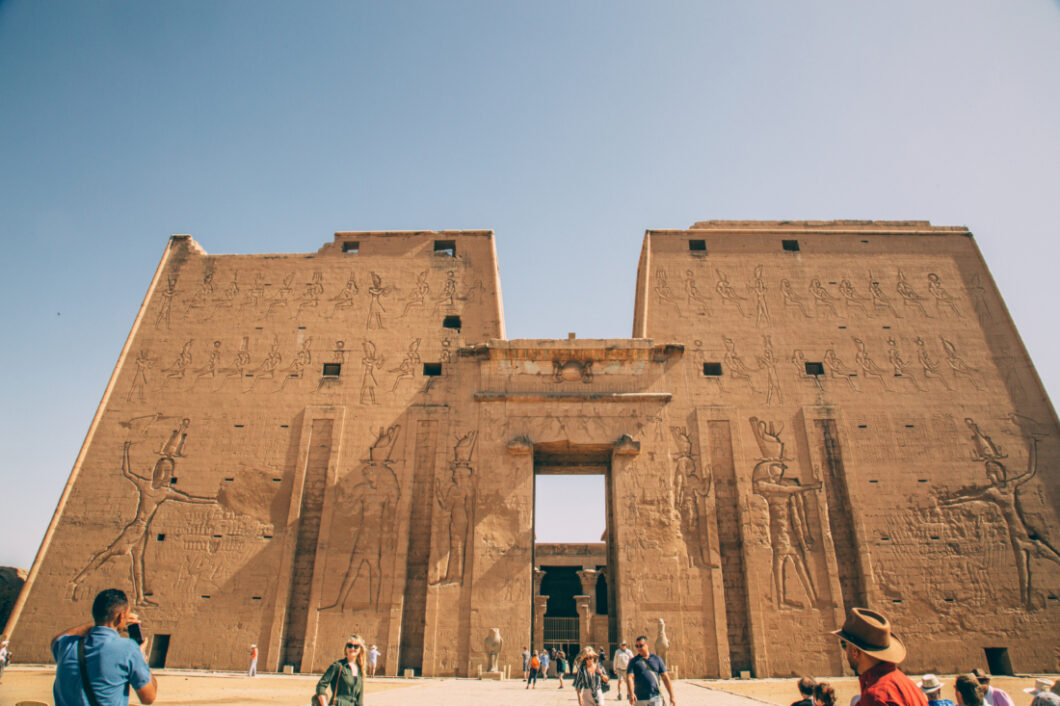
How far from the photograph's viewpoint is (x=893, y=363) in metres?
15.2

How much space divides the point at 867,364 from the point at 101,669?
16389mm

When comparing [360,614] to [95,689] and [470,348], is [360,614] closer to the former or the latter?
[470,348]

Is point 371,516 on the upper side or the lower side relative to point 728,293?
lower

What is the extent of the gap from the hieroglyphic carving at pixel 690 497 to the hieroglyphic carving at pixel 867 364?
4960 mm

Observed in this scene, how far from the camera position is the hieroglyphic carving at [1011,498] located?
13.2m

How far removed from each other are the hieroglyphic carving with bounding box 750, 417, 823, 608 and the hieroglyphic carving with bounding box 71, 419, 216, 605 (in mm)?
12792

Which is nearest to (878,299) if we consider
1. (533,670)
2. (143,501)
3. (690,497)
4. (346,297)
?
(690,497)

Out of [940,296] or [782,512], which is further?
[940,296]

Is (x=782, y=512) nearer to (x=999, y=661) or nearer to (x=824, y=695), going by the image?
(x=999, y=661)

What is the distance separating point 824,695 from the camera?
3617mm

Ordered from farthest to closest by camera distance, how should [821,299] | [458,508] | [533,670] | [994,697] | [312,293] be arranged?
1. [312,293]
2. [821,299]
3. [458,508]
4. [533,670]
5. [994,697]

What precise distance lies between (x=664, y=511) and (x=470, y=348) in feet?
19.9

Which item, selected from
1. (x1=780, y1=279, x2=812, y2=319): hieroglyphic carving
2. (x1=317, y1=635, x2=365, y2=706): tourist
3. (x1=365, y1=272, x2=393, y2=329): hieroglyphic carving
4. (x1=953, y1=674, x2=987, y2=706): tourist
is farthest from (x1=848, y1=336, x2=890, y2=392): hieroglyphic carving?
(x1=317, y1=635, x2=365, y2=706): tourist

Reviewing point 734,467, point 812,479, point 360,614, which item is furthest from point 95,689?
point 812,479
